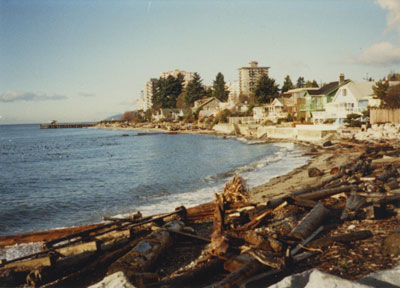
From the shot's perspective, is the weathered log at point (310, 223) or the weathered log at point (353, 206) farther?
the weathered log at point (353, 206)

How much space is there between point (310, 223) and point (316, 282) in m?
4.19

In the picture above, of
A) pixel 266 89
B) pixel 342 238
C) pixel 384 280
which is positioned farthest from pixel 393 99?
pixel 266 89

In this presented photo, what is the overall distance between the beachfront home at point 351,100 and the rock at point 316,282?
4960 centimetres

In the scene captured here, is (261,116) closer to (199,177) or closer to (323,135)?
(323,135)

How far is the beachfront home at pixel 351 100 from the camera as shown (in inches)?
2068

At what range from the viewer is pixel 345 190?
11.3m

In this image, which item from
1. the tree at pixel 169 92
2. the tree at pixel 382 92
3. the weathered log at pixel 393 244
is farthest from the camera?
the tree at pixel 169 92

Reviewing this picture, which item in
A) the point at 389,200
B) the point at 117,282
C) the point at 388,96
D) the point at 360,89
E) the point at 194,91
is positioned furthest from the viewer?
the point at 194,91

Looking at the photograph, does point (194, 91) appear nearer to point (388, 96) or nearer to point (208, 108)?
point (208, 108)

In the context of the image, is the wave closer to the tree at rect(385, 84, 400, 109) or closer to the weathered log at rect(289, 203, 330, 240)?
the weathered log at rect(289, 203, 330, 240)

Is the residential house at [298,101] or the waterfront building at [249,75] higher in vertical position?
the waterfront building at [249,75]

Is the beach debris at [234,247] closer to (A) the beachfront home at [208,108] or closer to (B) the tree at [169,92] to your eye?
(A) the beachfront home at [208,108]

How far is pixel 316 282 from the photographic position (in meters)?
4.23

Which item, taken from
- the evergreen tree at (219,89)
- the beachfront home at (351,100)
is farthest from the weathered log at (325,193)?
the evergreen tree at (219,89)
